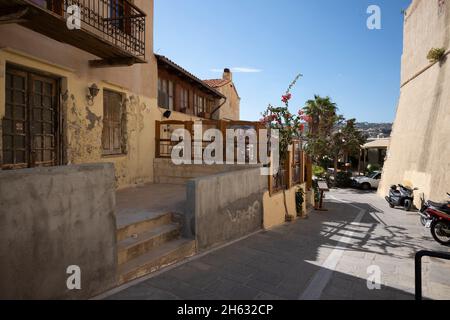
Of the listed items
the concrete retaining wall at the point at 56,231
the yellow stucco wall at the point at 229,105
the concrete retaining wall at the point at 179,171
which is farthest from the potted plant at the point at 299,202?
the concrete retaining wall at the point at 56,231

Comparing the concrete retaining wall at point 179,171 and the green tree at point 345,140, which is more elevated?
the green tree at point 345,140

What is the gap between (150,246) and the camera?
4469 mm

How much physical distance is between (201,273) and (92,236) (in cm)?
172

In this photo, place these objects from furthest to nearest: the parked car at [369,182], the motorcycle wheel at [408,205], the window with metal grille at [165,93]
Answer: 1. the parked car at [369,182]
2. the motorcycle wheel at [408,205]
3. the window with metal grille at [165,93]

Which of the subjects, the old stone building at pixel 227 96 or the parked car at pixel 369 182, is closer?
the old stone building at pixel 227 96

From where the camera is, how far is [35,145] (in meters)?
5.79

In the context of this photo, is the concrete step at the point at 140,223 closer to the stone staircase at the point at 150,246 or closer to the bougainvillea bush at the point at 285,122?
the stone staircase at the point at 150,246

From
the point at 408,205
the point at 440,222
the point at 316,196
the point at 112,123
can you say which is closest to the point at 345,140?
the point at 408,205

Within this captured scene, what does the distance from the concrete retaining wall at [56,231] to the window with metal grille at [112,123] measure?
4698 mm

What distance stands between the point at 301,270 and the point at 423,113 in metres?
16.1

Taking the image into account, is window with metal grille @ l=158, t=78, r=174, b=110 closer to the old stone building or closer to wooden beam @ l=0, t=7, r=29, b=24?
the old stone building

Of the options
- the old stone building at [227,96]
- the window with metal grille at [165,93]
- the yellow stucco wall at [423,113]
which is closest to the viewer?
the window with metal grille at [165,93]

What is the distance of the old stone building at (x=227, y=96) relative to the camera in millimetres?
18234

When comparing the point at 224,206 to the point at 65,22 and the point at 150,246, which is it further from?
the point at 65,22
